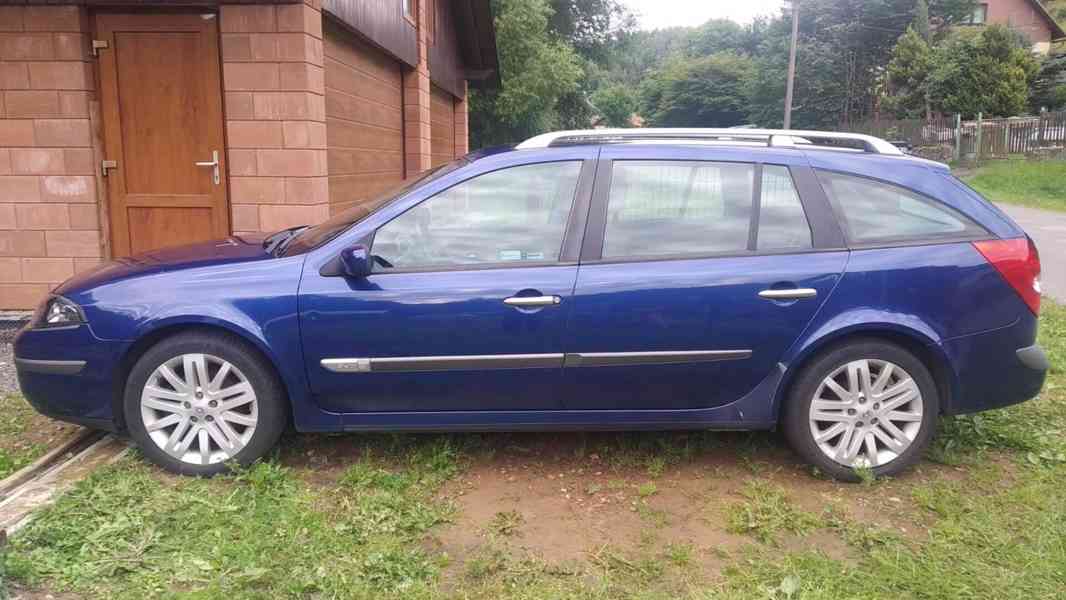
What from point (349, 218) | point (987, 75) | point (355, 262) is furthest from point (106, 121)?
point (987, 75)

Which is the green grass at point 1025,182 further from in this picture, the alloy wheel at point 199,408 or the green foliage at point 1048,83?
the alloy wheel at point 199,408

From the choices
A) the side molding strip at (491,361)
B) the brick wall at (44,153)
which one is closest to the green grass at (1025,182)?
the side molding strip at (491,361)

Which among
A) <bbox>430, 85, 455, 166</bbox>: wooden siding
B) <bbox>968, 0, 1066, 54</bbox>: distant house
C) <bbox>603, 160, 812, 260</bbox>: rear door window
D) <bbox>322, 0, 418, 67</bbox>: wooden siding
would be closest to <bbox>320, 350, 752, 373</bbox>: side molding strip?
<bbox>603, 160, 812, 260</bbox>: rear door window

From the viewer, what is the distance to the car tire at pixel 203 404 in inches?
150

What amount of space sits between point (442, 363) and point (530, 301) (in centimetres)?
49

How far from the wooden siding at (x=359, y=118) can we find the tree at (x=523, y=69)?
15683 mm

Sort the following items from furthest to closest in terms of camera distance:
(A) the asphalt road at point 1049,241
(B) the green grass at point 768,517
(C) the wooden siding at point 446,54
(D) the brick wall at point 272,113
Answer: (C) the wooden siding at point 446,54 < (A) the asphalt road at point 1049,241 < (D) the brick wall at point 272,113 < (B) the green grass at point 768,517

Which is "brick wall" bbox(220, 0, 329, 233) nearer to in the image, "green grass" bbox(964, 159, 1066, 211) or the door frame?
the door frame

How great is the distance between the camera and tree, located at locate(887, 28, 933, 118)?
37062 mm

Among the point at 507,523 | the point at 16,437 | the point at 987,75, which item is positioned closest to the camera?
the point at 507,523

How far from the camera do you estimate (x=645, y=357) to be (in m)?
3.80

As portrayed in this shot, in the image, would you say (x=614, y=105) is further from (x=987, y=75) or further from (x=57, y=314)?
(x=57, y=314)

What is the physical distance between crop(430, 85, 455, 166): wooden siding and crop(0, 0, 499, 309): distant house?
7.10 metres

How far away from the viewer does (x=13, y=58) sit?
648 centimetres
